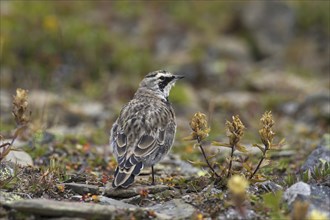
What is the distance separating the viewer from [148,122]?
29.6 feet

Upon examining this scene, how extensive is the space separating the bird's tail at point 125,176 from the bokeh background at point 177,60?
4172mm

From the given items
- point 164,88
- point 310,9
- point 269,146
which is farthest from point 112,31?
point 269,146

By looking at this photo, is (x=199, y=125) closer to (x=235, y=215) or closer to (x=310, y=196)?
(x=235, y=215)

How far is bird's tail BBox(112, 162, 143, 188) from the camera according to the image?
794 centimetres

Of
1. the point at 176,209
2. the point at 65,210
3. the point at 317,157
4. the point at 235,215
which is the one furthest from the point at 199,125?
the point at 317,157

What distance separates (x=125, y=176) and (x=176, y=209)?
0.83 meters

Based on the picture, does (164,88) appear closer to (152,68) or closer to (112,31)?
(152,68)

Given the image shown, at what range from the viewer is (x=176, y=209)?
754 centimetres

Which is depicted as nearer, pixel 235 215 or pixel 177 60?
pixel 235 215

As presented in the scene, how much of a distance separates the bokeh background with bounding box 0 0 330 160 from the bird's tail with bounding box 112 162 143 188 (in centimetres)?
417

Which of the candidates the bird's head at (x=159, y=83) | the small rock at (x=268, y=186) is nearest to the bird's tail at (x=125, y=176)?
the small rock at (x=268, y=186)

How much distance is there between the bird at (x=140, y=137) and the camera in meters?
8.19

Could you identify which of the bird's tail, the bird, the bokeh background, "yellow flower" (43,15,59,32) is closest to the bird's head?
the bird

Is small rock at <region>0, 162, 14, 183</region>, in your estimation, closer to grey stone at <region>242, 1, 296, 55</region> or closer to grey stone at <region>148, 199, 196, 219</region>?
grey stone at <region>148, 199, 196, 219</region>
